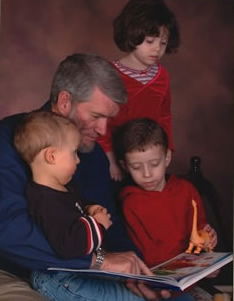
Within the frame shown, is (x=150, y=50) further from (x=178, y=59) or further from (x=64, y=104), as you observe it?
(x=64, y=104)

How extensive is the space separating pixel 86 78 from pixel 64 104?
0.37 feet

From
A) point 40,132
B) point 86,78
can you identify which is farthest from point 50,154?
point 86,78

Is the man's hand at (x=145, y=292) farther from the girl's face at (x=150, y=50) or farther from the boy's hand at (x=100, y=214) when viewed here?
the girl's face at (x=150, y=50)

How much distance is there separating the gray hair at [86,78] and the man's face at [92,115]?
0.02 meters

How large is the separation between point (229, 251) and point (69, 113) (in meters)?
0.72

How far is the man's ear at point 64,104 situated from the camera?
77.3 inches

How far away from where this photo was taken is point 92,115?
198 centimetres

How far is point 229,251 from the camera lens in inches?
80.4

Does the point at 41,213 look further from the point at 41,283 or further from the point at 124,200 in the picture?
the point at 124,200

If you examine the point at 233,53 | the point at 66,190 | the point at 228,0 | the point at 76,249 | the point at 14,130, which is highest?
the point at 228,0

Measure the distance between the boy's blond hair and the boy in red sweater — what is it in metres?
0.25

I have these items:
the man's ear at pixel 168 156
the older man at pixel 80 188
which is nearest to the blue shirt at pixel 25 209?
the older man at pixel 80 188

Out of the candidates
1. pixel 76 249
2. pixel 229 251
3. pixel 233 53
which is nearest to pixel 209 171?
pixel 229 251

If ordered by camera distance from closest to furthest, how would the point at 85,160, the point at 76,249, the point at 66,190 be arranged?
the point at 76,249
the point at 66,190
the point at 85,160
